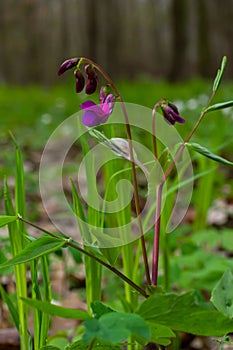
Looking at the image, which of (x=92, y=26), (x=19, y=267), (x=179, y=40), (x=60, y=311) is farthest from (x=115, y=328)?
(x=92, y=26)

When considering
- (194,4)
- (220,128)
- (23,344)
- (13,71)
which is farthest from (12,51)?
(23,344)

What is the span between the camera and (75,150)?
4176 millimetres

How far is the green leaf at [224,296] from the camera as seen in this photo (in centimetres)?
79

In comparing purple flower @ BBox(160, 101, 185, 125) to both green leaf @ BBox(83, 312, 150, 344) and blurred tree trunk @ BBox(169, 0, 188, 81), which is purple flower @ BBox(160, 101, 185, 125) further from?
blurred tree trunk @ BBox(169, 0, 188, 81)

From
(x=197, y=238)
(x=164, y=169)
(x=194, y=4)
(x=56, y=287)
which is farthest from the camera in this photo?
(x=194, y=4)

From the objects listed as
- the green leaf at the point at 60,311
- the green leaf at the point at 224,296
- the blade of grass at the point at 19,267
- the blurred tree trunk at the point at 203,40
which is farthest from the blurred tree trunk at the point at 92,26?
the green leaf at the point at 60,311

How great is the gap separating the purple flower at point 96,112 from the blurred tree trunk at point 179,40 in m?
8.56

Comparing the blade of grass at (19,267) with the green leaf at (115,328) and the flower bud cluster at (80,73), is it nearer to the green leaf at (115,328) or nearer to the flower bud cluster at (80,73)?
the flower bud cluster at (80,73)

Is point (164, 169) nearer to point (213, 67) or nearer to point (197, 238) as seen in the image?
point (197, 238)

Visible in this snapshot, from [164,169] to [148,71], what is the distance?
9199 millimetres

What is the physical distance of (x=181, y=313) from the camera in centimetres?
58

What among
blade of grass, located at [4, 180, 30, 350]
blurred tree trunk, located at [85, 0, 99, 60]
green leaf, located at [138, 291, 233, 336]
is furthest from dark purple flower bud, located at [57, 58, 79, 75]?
blurred tree trunk, located at [85, 0, 99, 60]

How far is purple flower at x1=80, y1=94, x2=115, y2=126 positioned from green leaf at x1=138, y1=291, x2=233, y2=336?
26 centimetres

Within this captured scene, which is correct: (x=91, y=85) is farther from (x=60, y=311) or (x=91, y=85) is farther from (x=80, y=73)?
(x=60, y=311)
